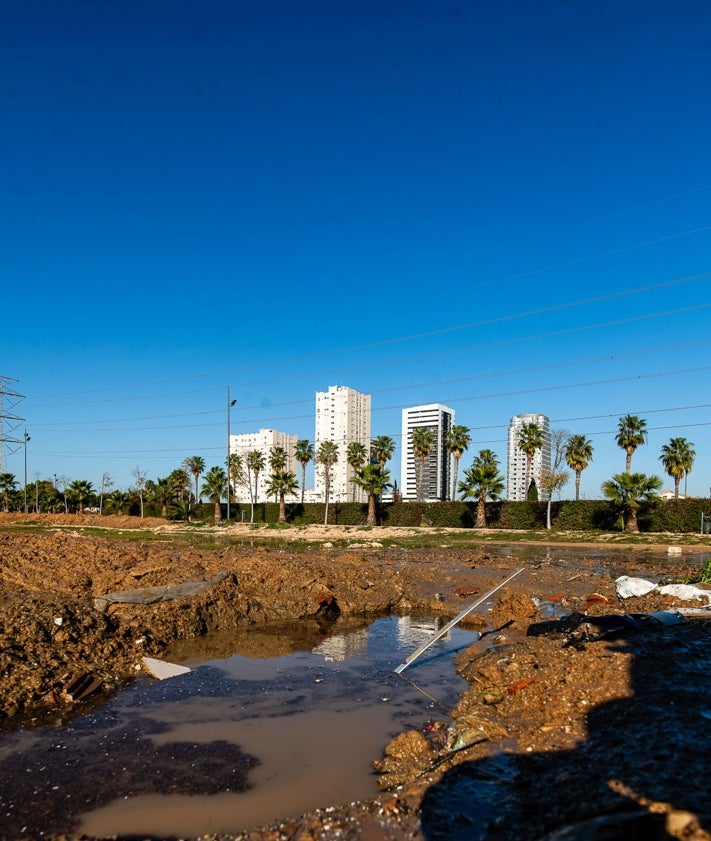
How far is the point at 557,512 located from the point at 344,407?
132975 millimetres

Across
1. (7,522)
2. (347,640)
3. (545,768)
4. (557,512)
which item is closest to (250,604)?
(347,640)

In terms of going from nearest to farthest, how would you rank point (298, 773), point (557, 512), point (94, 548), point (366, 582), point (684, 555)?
point (298, 773) < point (366, 582) < point (94, 548) < point (684, 555) < point (557, 512)

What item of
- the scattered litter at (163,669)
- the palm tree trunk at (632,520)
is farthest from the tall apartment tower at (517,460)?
the scattered litter at (163,669)

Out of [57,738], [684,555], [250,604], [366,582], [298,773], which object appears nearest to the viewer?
[298,773]

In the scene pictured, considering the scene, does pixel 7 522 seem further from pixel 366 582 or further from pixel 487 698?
pixel 487 698

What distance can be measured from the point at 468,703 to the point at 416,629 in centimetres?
586

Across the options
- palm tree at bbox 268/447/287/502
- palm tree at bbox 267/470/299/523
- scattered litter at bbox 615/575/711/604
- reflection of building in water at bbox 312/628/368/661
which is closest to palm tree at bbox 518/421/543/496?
palm tree at bbox 267/470/299/523

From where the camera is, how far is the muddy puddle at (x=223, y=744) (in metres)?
5.54

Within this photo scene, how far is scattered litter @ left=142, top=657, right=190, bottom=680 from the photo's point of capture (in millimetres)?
9727

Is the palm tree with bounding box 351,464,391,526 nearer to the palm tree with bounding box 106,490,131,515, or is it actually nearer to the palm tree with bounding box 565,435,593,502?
the palm tree with bounding box 565,435,593,502

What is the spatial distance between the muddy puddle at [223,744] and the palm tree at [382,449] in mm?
53265

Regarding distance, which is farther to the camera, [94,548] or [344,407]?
[344,407]

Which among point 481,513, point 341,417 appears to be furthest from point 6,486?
point 341,417

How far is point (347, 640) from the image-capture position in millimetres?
12562
